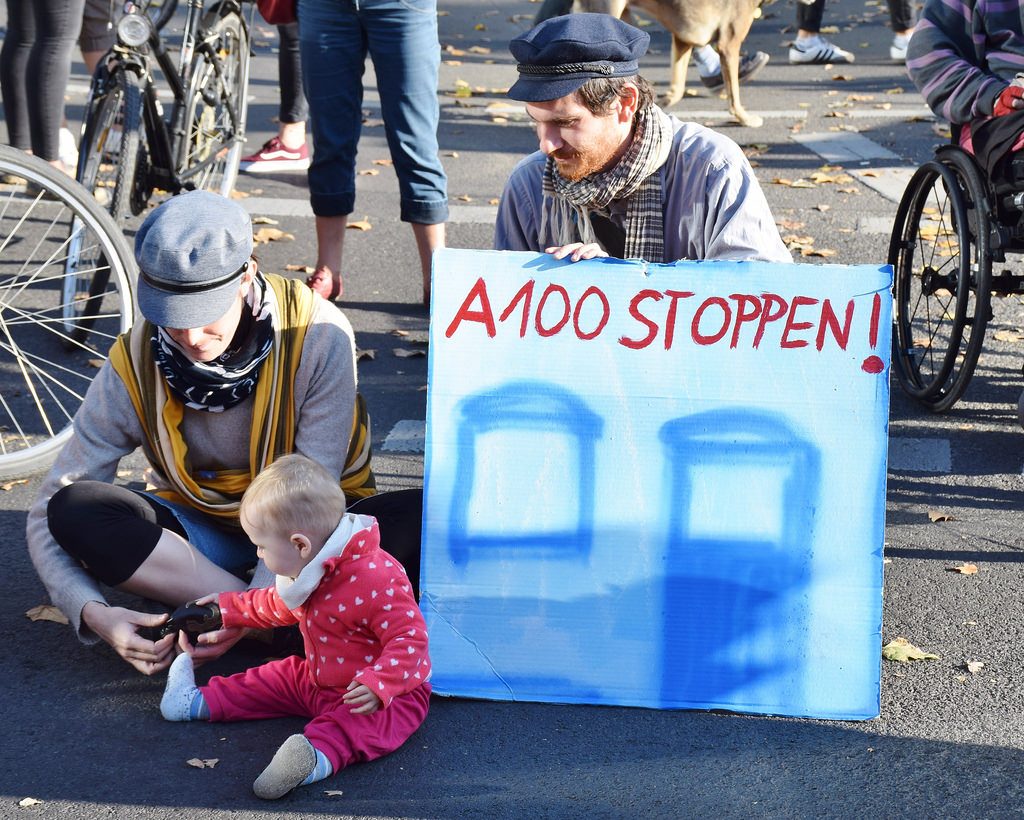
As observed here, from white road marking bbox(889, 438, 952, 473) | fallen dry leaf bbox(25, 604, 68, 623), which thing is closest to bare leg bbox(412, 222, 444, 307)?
white road marking bbox(889, 438, 952, 473)

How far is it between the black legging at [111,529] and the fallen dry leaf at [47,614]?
0.32 m

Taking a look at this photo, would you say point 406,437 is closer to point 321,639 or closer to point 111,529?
point 111,529

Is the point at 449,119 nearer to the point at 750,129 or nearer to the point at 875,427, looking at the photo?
the point at 750,129

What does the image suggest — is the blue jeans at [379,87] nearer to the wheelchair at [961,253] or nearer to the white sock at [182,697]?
the wheelchair at [961,253]

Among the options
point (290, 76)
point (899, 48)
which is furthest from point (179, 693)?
point (899, 48)

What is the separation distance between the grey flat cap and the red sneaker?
5.11 meters

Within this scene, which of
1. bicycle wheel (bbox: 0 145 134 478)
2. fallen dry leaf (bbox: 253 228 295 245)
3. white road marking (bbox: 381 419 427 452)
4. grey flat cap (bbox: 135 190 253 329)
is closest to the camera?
grey flat cap (bbox: 135 190 253 329)

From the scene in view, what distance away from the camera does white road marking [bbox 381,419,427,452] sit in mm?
4438

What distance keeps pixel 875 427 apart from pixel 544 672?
0.89 metres

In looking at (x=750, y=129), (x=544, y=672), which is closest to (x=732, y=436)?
(x=544, y=672)

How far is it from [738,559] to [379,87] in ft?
9.94

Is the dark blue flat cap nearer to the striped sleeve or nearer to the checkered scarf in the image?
the checkered scarf

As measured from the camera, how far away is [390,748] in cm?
279

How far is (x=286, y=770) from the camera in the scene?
2607mm
